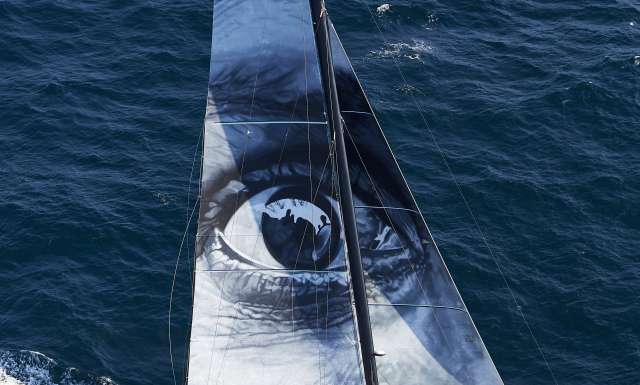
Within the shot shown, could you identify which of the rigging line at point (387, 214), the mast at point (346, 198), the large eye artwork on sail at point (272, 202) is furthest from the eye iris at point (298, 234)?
the rigging line at point (387, 214)

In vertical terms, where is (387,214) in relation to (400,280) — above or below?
above

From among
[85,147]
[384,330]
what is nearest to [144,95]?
[85,147]

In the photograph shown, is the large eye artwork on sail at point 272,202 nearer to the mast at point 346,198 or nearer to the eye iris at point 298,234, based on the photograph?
the eye iris at point 298,234

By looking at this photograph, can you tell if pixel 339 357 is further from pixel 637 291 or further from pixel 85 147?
pixel 85 147

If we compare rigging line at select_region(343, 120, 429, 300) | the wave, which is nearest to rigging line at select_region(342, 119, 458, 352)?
rigging line at select_region(343, 120, 429, 300)

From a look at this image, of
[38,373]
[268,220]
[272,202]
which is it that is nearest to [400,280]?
[268,220]

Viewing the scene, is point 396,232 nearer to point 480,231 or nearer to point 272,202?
point 272,202

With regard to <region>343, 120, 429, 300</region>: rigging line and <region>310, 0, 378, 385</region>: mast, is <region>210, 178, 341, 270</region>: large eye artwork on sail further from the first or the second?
<region>343, 120, 429, 300</region>: rigging line
